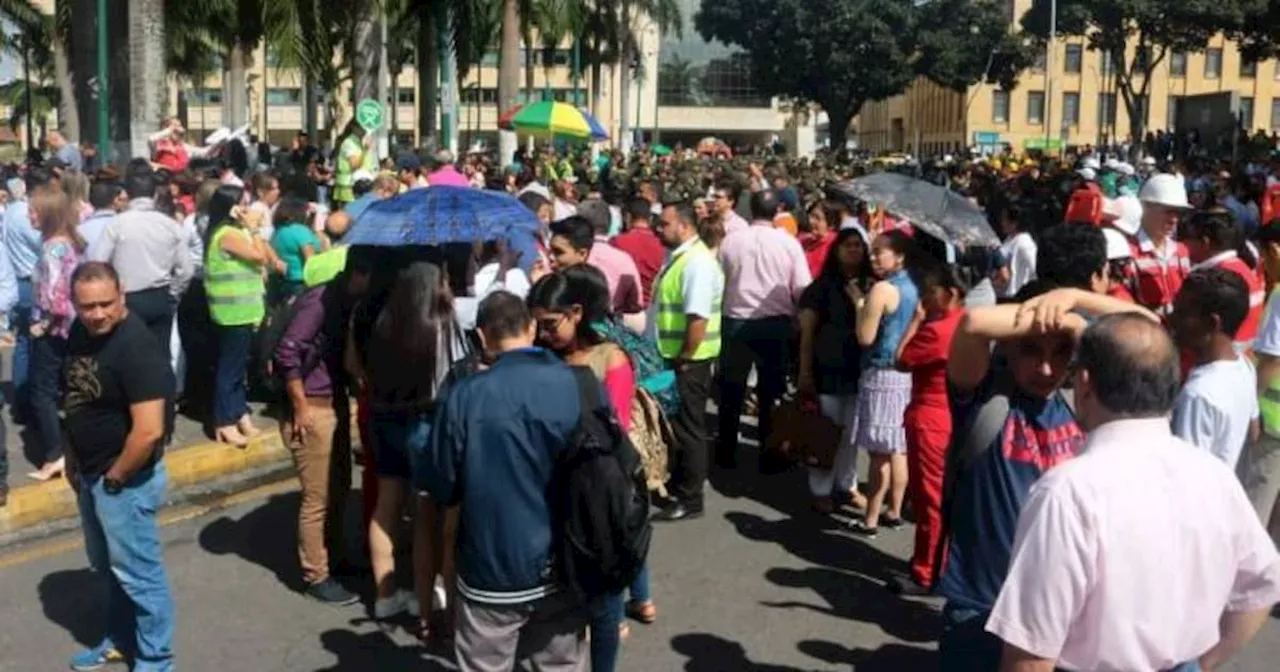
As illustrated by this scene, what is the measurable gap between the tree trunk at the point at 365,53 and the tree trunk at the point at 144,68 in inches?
126

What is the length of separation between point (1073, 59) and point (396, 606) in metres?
82.9

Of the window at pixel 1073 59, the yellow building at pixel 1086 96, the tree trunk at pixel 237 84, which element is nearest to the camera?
the tree trunk at pixel 237 84

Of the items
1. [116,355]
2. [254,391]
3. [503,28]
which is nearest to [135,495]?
[116,355]

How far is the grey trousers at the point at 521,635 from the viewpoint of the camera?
3.86 m

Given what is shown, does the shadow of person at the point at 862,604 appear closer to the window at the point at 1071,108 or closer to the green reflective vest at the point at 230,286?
the green reflective vest at the point at 230,286

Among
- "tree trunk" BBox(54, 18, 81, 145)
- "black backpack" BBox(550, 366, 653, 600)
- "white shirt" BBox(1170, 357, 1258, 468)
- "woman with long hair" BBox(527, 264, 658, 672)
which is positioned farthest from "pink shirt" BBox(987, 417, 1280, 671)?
"tree trunk" BBox(54, 18, 81, 145)

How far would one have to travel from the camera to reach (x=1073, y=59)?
8131 centimetres

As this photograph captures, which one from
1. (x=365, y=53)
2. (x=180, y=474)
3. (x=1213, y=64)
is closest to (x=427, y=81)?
(x=365, y=53)

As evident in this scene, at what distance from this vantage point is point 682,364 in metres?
7.35

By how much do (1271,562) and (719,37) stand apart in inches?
2533

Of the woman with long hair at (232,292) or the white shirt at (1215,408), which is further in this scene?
the woman with long hair at (232,292)

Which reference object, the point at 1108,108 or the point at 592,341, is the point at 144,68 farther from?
the point at 1108,108

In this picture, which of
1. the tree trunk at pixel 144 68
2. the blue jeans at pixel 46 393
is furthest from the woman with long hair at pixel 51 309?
the tree trunk at pixel 144 68

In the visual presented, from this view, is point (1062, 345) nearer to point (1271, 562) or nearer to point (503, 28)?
point (1271, 562)
